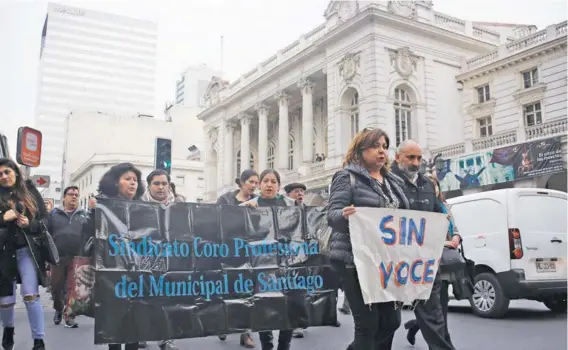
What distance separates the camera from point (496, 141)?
2348 centimetres

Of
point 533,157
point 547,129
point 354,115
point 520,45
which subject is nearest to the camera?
point 533,157

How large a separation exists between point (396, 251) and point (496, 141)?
847 inches

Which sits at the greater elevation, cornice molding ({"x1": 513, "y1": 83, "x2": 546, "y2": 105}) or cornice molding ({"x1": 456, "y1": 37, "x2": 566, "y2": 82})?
cornice molding ({"x1": 456, "y1": 37, "x2": 566, "y2": 82})

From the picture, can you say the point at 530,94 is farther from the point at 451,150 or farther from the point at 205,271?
the point at 205,271

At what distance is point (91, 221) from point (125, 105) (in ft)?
422

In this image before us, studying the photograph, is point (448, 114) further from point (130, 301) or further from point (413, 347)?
point (130, 301)

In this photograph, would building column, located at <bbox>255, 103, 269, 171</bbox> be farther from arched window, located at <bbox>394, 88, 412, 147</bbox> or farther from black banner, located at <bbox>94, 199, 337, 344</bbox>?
black banner, located at <bbox>94, 199, 337, 344</bbox>

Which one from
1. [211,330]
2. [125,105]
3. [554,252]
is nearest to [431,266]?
[211,330]

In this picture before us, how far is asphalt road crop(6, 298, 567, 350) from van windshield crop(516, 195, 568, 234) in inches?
50.8

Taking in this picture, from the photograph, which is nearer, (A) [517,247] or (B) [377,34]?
(A) [517,247]

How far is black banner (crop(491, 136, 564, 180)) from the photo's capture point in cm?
2031

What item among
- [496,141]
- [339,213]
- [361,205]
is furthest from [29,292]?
[496,141]

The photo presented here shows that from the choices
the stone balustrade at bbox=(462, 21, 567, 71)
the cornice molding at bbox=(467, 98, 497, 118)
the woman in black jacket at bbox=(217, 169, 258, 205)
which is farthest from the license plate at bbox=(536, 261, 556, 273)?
the cornice molding at bbox=(467, 98, 497, 118)

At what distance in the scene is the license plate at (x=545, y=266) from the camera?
299 inches
